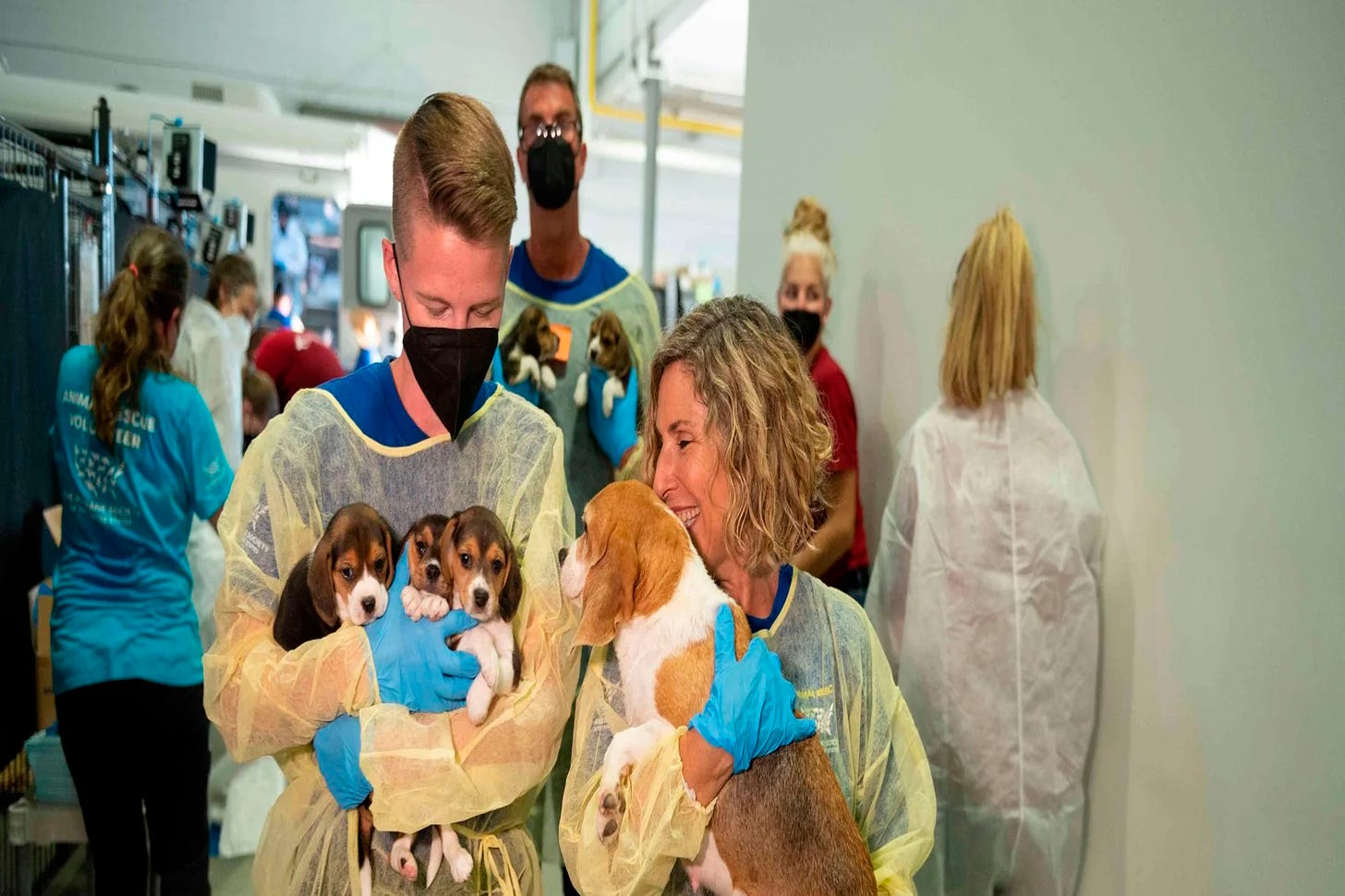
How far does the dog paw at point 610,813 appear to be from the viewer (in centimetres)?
129

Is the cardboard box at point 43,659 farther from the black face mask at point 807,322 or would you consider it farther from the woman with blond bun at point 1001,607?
the woman with blond bun at point 1001,607

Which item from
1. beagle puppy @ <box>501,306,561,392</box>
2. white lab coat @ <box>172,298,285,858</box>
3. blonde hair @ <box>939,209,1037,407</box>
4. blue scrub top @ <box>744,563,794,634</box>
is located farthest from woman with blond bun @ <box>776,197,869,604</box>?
white lab coat @ <box>172,298,285,858</box>

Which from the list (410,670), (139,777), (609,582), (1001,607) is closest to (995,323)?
(1001,607)

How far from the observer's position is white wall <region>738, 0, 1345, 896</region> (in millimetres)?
2104

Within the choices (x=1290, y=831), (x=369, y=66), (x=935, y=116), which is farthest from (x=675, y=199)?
(x=1290, y=831)

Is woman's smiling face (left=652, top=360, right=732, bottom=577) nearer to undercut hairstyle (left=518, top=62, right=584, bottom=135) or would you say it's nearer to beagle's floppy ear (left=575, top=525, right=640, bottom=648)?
beagle's floppy ear (left=575, top=525, right=640, bottom=648)

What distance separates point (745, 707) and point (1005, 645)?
1.50m

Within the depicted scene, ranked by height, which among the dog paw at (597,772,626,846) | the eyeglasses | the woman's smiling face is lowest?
the dog paw at (597,772,626,846)

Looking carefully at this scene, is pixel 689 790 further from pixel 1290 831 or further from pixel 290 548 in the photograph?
pixel 1290 831

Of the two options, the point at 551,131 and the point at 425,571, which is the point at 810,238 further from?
the point at 425,571

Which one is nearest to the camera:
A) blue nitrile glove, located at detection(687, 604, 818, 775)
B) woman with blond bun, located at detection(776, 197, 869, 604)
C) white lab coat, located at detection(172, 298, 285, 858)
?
blue nitrile glove, located at detection(687, 604, 818, 775)

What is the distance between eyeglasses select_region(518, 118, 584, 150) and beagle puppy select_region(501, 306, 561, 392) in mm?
406

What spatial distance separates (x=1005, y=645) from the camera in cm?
250

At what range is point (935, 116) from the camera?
3377 mm
